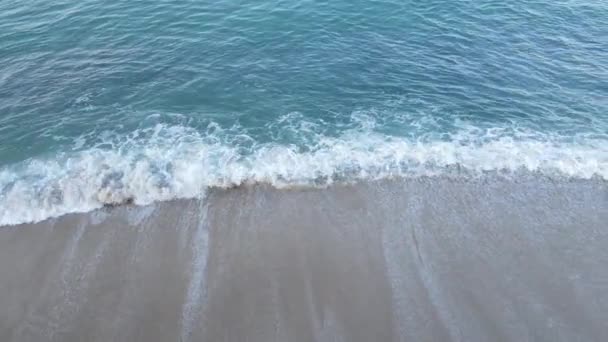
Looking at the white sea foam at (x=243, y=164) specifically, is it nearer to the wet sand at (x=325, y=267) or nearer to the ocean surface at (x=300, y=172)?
the ocean surface at (x=300, y=172)

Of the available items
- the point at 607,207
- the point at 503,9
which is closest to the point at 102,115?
the point at 607,207

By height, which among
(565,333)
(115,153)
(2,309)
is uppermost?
(115,153)

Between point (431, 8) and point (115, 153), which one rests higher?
point (431, 8)

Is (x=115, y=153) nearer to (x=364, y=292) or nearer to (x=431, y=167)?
(x=364, y=292)

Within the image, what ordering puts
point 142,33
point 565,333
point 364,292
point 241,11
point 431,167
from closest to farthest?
1. point 565,333
2. point 364,292
3. point 431,167
4. point 142,33
5. point 241,11

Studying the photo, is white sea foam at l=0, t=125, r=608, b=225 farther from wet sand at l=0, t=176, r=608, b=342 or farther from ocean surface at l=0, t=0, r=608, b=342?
wet sand at l=0, t=176, r=608, b=342

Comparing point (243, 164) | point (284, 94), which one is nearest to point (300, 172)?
point (243, 164)
